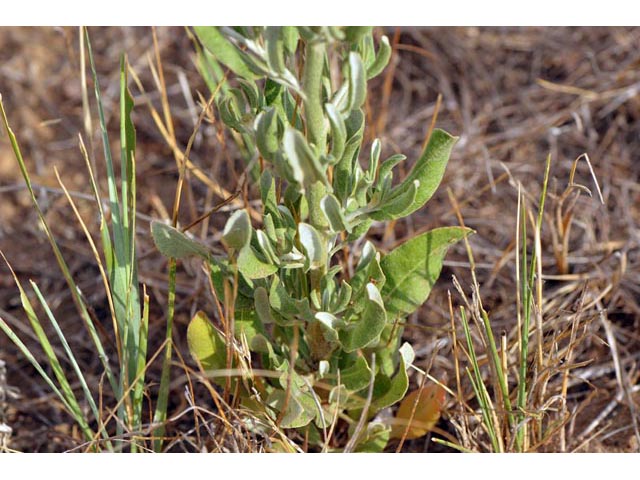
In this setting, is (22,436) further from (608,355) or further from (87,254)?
(608,355)

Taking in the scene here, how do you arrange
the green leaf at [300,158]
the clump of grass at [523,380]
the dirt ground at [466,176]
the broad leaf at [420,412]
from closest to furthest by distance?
the green leaf at [300,158], the clump of grass at [523,380], the broad leaf at [420,412], the dirt ground at [466,176]

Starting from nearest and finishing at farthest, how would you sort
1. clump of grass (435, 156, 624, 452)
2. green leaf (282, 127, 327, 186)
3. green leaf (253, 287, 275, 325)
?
green leaf (282, 127, 327, 186) → green leaf (253, 287, 275, 325) → clump of grass (435, 156, 624, 452)

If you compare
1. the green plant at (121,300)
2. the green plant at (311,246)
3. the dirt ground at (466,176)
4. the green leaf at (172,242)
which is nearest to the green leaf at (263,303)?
the green plant at (311,246)

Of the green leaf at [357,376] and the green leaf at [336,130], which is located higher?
the green leaf at [336,130]

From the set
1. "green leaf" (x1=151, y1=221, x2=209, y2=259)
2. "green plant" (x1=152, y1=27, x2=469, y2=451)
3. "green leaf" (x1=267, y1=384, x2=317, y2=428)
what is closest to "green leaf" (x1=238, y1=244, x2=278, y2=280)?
"green plant" (x1=152, y1=27, x2=469, y2=451)

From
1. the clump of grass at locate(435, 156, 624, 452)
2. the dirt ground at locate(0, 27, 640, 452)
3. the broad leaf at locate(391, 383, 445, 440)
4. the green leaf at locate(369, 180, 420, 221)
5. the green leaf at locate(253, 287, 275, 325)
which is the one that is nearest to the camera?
the green leaf at locate(369, 180, 420, 221)

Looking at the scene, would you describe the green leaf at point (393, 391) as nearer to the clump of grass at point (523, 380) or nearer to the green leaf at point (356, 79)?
the clump of grass at point (523, 380)

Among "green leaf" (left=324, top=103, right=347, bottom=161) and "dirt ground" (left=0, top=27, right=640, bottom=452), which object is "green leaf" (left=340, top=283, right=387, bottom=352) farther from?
"dirt ground" (left=0, top=27, right=640, bottom=452)
